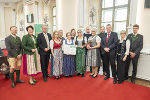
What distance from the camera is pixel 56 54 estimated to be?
10.5 ft

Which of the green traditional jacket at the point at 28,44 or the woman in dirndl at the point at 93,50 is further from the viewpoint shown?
the woman in dirndl at the point at 93,50

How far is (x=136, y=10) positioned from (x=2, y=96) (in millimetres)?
4086

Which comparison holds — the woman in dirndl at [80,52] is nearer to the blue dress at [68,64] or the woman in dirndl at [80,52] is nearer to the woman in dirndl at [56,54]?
the blue dress at [68,64]

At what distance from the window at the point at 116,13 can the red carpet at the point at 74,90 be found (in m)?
2.63

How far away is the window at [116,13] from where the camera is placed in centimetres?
477

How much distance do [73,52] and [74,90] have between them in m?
0.97

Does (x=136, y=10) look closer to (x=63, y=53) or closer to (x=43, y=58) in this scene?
(x=63, y=53)

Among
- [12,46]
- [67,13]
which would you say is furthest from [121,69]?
[67,13]

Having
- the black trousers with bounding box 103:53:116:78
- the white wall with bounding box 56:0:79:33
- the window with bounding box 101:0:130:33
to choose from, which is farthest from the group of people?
the window with bounding box 101:0:130:33

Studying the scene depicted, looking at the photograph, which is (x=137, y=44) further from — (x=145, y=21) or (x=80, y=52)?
(x=80, y=52)

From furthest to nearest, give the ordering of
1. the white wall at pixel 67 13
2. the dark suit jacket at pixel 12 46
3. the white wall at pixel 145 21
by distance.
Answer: the white wall at pixel 67 13 < the white wall at pixel 145 21 < the dark suit jacket at pixel 12 46

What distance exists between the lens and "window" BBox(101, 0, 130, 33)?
15.7 feet

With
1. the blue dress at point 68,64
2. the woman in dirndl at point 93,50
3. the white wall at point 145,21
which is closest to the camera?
the woman in dirndl at point 93,50

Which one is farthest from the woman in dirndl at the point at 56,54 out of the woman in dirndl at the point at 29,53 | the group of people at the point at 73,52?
the woman in dirndl at the point at 29,53
